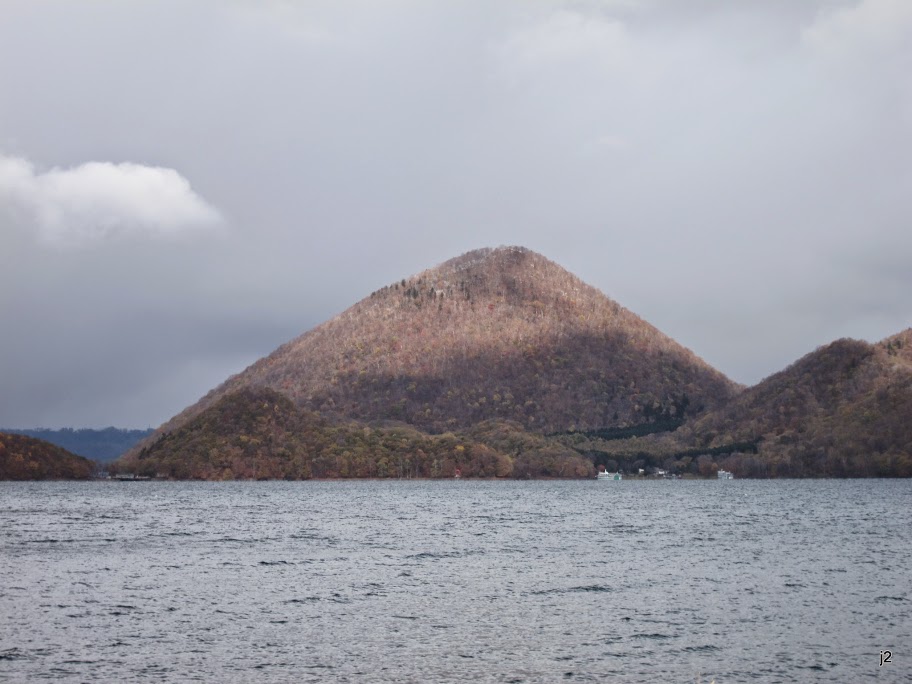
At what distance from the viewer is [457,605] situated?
56656mm

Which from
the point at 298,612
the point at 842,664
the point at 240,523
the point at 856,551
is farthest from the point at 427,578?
the point at 240,523

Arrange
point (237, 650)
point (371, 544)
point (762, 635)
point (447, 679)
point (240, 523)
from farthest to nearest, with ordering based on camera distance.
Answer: point (240, 523), point (371, 544), point (762, 635), point (237, 650), point (447, 679)

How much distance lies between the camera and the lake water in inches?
1631

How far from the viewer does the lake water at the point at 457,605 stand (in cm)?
4144

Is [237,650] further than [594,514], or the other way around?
[594,514]

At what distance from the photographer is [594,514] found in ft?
507

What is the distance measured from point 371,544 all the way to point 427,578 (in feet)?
96.5

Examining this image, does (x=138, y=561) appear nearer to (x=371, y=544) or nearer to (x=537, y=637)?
(x=371, y=544)

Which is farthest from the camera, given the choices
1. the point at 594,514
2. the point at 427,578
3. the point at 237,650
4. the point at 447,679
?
the point at 594,514

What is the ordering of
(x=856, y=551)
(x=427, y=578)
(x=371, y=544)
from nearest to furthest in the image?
(x=427, y=578) < (x=856, y=551) < (x=371, y=544)

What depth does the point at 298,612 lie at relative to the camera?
54.8 meters

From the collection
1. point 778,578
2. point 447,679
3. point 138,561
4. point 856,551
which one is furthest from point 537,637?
point 856,551

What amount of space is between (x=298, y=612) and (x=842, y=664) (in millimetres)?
27499

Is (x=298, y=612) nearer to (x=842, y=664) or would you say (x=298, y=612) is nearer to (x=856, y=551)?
(x=842, y=664)
